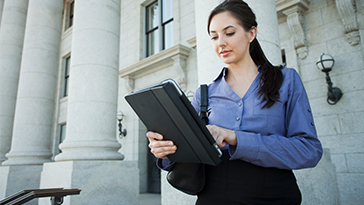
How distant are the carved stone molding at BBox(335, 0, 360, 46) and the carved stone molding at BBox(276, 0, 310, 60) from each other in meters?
0.88

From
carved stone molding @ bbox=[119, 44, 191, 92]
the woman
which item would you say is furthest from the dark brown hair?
carved stone molding @ bbox=[119, 44, 191, 92]

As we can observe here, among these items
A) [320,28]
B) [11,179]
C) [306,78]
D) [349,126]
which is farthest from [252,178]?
[11,179]

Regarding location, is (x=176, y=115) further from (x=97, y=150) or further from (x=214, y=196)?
(x=97, y=150)

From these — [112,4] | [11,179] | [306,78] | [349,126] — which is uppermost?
[112,4]

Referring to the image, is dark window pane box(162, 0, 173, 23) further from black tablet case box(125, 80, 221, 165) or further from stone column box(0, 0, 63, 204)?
black tablet case box(125, 80, 221, 165)

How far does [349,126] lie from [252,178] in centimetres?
579

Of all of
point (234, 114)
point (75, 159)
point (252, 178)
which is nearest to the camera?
point (252, 178)

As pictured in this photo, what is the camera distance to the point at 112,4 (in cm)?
611

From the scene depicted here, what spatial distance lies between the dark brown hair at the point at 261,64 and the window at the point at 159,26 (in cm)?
978

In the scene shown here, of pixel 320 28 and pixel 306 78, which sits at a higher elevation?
pixel 320 28

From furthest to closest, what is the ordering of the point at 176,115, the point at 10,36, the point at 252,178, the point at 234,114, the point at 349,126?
1. the point at 10,36
2. the point at 349,126
3. the point at 234,114
4. the point at 252,178
5. the point at 176,115

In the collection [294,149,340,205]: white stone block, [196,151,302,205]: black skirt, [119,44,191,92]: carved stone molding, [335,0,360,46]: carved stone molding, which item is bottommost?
[294,149,340,205]: white stone block

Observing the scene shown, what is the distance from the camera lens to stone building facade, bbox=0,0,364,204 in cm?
362

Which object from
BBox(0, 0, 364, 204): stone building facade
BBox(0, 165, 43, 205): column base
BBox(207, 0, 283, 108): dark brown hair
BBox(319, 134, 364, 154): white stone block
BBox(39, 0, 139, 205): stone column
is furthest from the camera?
BBox(0, 165, 43, 205): column base
